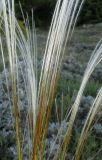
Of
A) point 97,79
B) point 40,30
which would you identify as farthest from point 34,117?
point 40,30

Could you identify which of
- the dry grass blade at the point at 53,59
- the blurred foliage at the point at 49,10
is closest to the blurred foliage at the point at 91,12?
the blurred foliage at the point at 49,10

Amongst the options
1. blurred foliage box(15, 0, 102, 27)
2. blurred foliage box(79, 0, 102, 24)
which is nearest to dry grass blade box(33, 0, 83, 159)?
blurred foliage box(15, 0, 102, 27)

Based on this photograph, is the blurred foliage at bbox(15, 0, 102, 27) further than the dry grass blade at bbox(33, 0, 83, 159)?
Yes

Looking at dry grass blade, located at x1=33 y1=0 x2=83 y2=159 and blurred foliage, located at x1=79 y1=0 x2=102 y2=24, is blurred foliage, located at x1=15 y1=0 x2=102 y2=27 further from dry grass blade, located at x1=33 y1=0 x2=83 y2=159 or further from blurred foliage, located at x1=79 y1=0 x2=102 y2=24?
dry grass blade, located at x1=33 y1=0 x2=83 y2=159

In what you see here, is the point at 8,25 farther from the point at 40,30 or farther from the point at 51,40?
the point at 40,30

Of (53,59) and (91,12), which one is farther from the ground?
(53,59)

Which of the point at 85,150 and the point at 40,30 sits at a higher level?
the point at 85,150

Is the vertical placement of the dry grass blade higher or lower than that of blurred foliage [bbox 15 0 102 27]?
higher

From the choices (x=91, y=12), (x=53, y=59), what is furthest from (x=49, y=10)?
(x=53, y=59)

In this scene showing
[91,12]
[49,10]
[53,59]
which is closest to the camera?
[53,59]

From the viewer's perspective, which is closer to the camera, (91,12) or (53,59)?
(53,59)

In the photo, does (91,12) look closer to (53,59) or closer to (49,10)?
(49,10)
